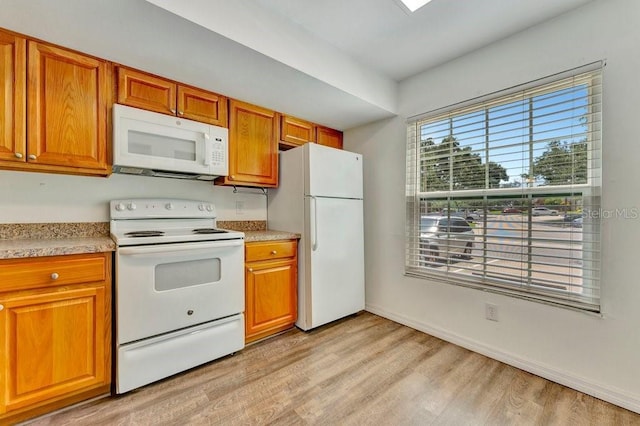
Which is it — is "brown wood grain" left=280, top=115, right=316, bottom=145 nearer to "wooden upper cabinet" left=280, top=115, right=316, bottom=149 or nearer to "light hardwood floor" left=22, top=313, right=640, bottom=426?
"wooden upper cabinet" left=280, top=115, right=316, bottom=149

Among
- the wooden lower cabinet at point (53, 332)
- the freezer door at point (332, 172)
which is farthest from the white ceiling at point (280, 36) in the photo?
the wooden lower cabinet at point (53, 332)

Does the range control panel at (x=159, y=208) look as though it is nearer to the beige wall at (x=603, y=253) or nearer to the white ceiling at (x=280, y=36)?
the white ceiling at (x=280, y=36)

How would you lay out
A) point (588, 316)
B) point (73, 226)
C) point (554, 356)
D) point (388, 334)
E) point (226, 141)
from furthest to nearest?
point (388, 334), point (226, 141), point (73, 226), point (554, 356), point (588, 316)

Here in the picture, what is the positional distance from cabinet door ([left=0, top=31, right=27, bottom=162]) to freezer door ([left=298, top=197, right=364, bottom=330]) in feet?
5.94

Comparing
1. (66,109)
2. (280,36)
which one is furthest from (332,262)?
(66,109)

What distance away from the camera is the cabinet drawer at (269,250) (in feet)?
7.29

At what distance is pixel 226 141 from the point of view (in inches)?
89.7

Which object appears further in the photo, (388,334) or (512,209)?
(388,334)

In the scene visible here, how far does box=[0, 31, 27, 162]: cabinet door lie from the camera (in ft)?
4.93

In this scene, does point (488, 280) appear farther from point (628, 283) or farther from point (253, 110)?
point (253, 110)

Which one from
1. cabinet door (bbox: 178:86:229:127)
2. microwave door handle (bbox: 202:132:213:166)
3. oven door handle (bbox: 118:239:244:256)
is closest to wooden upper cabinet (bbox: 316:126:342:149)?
cabinet door (bbox: 178:86:229:127)

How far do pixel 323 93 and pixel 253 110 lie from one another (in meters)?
0.66

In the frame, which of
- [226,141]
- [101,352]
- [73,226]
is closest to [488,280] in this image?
[226,141]

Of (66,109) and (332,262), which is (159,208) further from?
(332,262)
